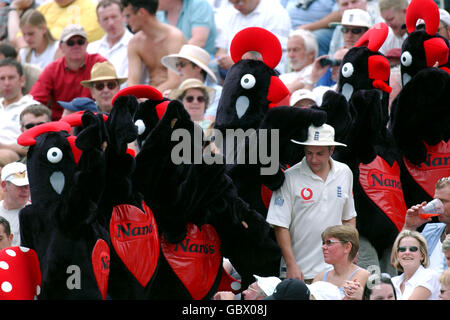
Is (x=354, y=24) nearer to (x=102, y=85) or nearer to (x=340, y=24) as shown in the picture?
(x=340, y=24)

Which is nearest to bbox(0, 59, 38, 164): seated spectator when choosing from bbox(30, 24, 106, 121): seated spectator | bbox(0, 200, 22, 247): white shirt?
bbox(30, 24, 106, 121): seated spectator

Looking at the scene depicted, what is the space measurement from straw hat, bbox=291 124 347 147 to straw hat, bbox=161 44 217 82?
292 centimetres

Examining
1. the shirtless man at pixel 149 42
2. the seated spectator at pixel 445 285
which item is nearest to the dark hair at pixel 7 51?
the shirtless man at pixel 149 42

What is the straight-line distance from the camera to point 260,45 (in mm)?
7844

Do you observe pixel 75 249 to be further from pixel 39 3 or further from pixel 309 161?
pixel 39 3

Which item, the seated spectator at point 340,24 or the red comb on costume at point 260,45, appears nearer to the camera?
the red comb on costume at point 260,45

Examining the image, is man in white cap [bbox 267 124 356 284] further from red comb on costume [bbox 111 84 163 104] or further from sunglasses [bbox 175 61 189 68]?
sunglasses [bbox 175 61 189 68]

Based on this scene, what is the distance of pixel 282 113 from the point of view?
7371mm

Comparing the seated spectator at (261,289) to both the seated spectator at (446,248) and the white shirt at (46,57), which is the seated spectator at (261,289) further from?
the white shirt at (46,57)

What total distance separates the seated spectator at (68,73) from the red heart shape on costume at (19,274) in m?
3.86

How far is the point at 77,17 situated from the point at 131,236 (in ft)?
18.5

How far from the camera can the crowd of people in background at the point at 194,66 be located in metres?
7.28

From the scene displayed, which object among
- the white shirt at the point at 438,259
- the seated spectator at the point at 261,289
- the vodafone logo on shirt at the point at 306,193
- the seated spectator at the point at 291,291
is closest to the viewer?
the seated spectator at the point at 291,291

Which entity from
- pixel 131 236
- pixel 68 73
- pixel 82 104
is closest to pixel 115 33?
pixel 68 73
